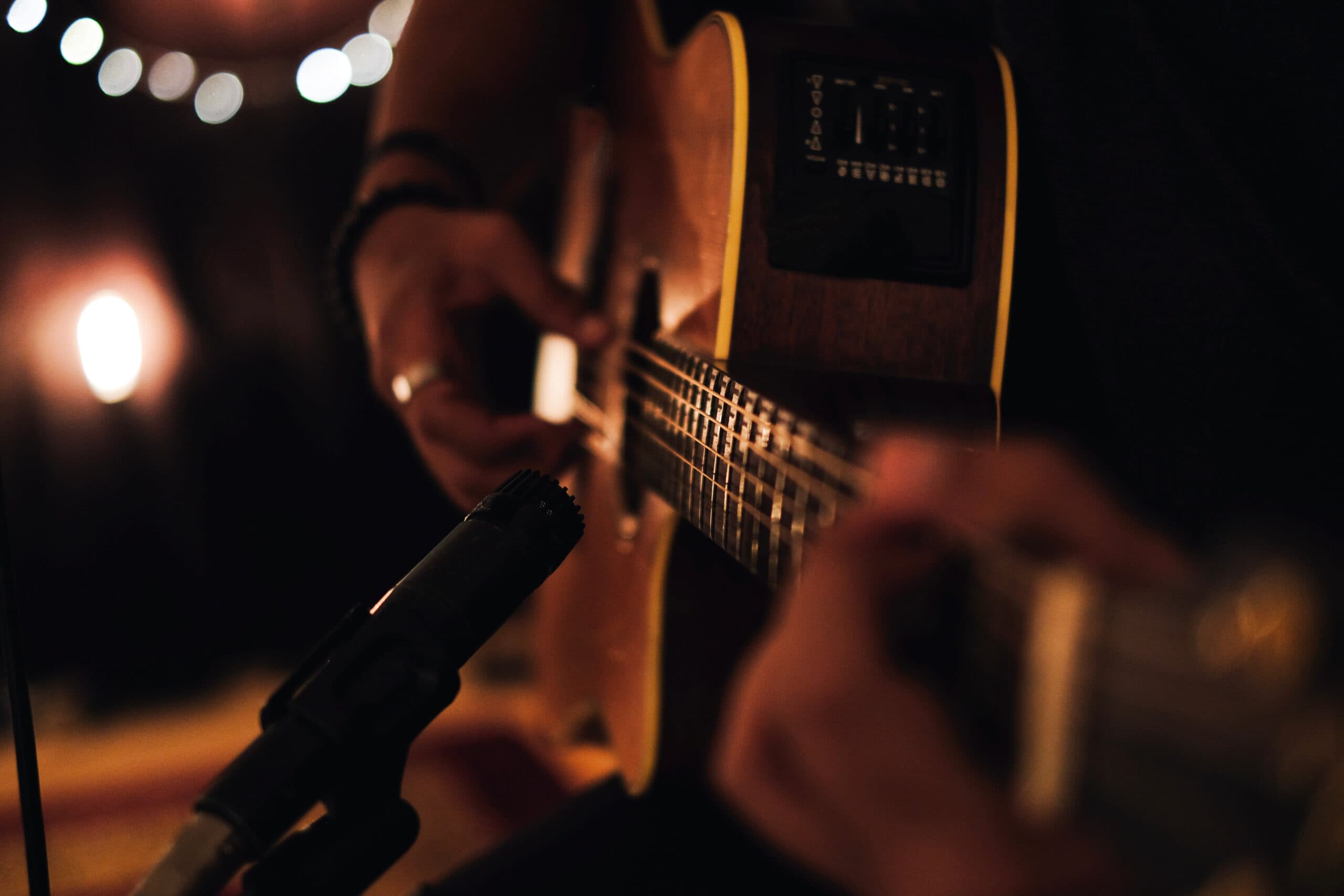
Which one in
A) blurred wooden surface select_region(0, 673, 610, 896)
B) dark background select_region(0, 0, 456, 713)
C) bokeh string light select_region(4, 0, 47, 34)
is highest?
bokeh string light select_region(4, 0, 47, 34)

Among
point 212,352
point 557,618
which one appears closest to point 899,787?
point 557,618

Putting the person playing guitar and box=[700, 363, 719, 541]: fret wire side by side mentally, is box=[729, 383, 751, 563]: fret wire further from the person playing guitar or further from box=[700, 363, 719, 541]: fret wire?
the person playing guitar

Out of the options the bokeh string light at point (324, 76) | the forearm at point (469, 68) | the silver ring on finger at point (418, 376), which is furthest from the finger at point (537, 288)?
the bokeh string light at point (324, 76)

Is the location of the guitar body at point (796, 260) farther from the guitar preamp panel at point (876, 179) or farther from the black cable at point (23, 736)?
the black cable at point (23, 736)

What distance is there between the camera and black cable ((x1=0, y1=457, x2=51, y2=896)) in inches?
19.0

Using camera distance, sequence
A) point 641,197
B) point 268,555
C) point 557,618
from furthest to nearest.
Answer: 1. point 268,555
2. point 557,618
3. point 641,197

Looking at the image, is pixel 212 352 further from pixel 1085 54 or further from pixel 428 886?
pixel 1085 54

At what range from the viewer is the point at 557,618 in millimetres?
1104

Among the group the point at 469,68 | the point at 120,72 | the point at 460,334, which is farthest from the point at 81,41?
the point at 460,334

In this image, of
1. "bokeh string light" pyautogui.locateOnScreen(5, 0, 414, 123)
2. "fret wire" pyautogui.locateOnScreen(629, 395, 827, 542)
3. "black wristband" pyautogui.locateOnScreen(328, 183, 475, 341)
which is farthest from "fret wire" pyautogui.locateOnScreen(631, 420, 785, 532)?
"bokeh string light" pyautogui.locateOnScreen(5, 0, 414, 123)

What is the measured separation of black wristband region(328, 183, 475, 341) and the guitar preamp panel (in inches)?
17.7

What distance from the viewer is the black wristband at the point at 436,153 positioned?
106cm

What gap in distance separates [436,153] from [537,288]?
1.00 ft

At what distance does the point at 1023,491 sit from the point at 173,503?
1.84m
